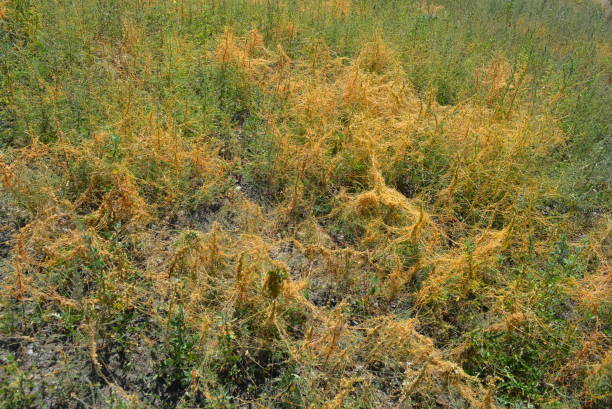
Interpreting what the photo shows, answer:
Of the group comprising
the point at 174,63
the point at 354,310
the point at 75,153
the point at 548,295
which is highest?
the point at 174,63

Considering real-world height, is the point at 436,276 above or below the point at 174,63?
below

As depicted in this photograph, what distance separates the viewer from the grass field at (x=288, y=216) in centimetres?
243

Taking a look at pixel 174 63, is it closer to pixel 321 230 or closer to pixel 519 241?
pixel 321 230

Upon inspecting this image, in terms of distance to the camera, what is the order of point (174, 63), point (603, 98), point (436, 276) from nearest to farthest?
point (436, 276)
point (174, 63)
point (603, 98)

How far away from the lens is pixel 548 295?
2828 mm

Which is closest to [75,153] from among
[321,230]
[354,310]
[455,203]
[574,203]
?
[321,230]

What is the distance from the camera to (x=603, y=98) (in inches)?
203

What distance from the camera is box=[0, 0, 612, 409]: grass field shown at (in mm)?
2426

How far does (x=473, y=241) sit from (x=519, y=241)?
0.44 meters

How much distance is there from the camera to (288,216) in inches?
134

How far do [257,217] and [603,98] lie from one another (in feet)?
14.6

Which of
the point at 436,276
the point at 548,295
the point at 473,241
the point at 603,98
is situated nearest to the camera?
the point at 548,295

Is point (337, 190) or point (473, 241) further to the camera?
point (337, 190)

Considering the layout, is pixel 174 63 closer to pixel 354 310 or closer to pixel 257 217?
pixel 257 217
